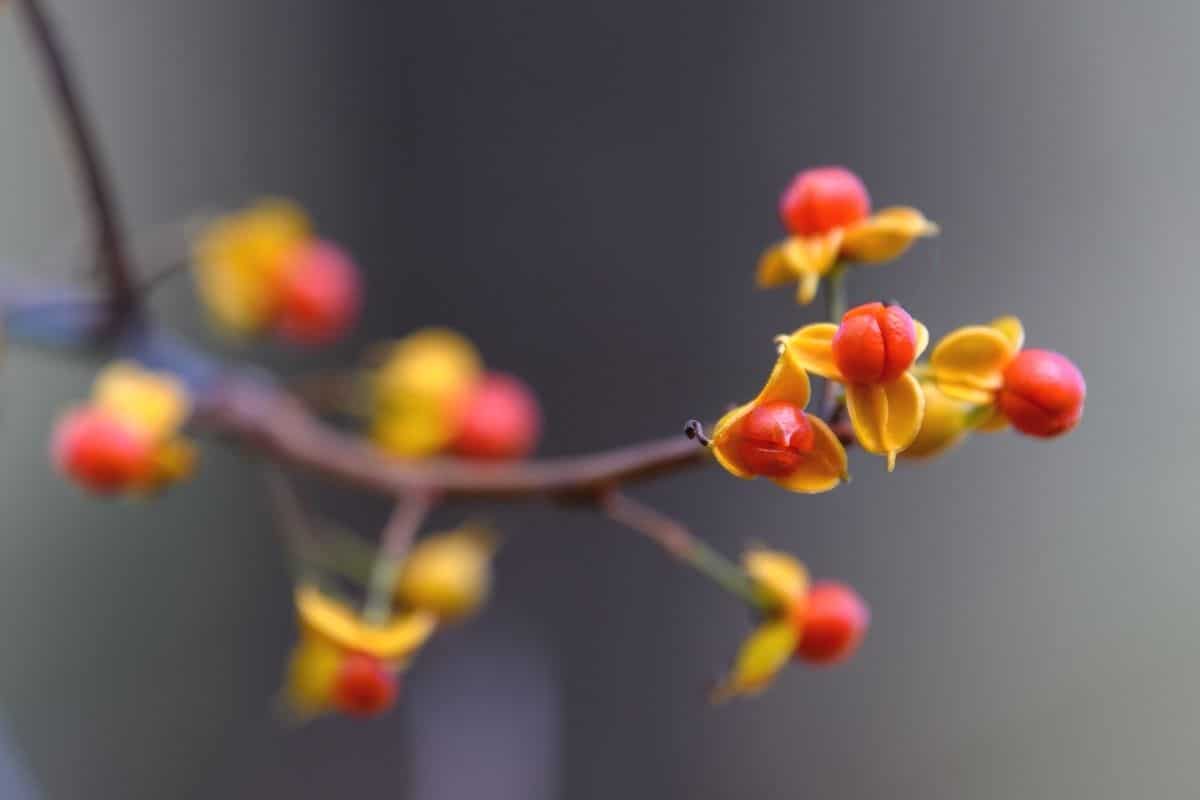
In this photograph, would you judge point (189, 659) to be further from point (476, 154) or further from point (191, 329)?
point (476, 154)

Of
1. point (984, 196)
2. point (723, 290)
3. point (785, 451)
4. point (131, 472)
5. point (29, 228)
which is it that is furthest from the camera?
point (29, 228)

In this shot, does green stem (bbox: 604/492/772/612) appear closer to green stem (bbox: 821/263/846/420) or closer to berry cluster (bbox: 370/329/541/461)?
green stem (bbox: 821/263/846/420)

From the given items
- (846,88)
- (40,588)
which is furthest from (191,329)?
(846,88)

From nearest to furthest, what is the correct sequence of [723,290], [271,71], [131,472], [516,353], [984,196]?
1. [131,472]
2. [984,196]
3. [723,290]
4. [516,353]
5. [271,71]

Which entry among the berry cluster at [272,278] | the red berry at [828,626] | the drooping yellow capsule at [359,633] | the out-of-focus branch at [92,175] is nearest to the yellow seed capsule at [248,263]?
the berry cluster at [272,278]

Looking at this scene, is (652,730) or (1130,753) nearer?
(1130,753)

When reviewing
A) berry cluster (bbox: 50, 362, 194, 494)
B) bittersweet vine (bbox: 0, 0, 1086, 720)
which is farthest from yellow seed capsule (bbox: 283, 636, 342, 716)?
berry cluster (bbox: 50, 362, 194, 494)
